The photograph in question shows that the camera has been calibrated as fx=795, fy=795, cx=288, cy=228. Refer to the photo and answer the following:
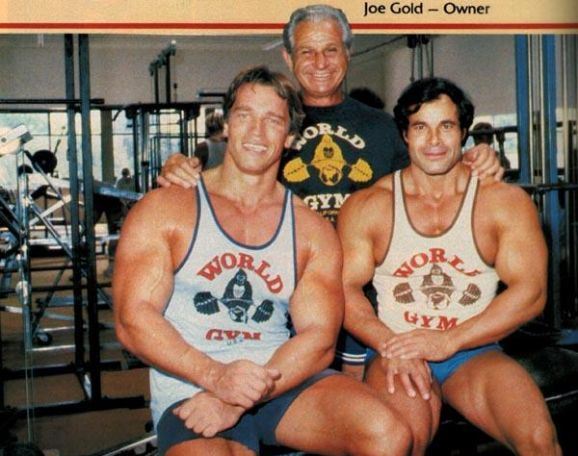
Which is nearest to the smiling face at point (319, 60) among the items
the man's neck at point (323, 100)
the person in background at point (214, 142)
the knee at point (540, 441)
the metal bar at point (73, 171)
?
the man's neck at point (323, 100)

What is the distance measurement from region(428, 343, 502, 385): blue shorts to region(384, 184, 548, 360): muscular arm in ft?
0.11

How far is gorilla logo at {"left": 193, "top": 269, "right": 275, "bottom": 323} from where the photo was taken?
1454mm

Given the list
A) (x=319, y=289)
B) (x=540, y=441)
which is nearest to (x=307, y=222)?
(x=319, y=289)

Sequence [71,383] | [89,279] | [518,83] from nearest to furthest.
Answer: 1. [518,83]
2. [89,279]
3. [71,383]

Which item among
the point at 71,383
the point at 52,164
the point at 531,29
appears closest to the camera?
the point at 531,29

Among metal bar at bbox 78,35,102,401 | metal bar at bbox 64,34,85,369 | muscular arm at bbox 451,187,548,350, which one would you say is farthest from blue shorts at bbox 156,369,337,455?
metal bar at bbox 64,34,85,369

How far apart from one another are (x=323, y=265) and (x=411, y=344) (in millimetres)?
237

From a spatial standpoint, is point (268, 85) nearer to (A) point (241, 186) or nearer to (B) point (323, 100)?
(A) point (241, 186)

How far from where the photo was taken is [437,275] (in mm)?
1614

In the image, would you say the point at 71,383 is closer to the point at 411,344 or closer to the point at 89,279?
the point at 89,279

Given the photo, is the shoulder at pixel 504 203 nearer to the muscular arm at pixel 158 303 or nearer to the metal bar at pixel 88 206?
the muscular arm at pixel 158 303

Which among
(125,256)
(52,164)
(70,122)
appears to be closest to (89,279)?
(70,122)

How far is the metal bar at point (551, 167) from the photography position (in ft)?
7.97

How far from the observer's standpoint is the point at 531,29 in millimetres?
1727
